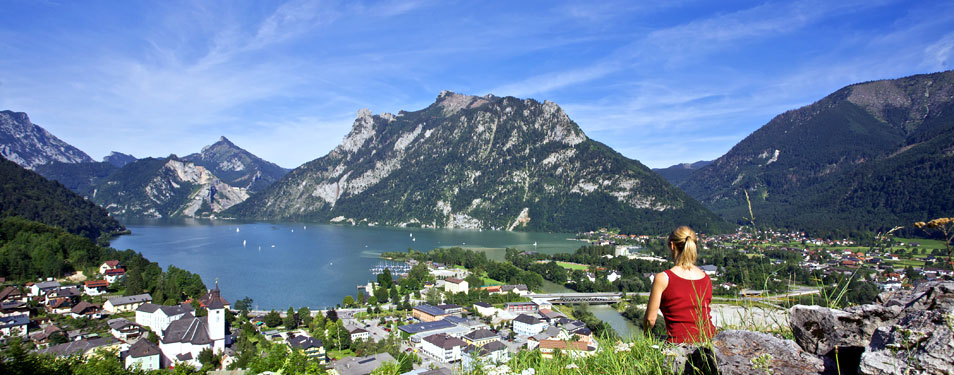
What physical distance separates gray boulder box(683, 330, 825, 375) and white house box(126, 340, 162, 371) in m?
20.5

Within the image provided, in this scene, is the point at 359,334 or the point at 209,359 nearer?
the point at 209,359

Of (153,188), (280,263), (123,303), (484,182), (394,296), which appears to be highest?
(153,188)

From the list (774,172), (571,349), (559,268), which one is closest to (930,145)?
(774,172)

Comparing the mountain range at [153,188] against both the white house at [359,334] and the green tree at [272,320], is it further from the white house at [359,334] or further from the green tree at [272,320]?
the white house at [359,334]

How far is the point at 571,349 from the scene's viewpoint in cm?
346

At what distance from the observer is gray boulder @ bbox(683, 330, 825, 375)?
5.44ft

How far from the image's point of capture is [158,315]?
2294cm

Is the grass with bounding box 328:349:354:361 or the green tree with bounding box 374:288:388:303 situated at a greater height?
the green tree with bounding box 374:288:388:303

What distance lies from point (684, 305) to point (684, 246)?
1.24ft

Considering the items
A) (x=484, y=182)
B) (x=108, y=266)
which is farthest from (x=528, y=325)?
(x=484, y=182)

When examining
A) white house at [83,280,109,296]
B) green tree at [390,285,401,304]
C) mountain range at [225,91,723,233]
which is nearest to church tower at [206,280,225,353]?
green tree at [390,285,401,304]

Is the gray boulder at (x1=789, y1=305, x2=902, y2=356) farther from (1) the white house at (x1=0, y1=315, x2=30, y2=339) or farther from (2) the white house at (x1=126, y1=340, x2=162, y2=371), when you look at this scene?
(1) the white house at (x1=0, y1=315, x2=30, y2=339)

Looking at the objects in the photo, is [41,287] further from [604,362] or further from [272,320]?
[604,362]

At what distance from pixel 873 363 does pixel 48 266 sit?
150 feet
